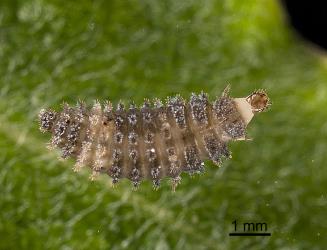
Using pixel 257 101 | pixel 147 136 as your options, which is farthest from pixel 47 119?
pixel 257 101

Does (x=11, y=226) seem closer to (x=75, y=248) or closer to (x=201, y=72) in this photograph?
(x=75, y=248)

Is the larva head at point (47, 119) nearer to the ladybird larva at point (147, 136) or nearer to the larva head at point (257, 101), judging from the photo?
the ladybird larva at point (147, 136)

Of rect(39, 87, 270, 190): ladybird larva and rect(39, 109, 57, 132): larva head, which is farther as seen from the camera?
rect(39, 109, 57, 132): larva head

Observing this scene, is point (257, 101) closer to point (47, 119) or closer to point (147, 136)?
point (147, 136)

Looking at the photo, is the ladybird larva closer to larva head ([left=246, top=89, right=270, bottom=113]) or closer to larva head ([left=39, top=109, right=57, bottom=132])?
larva head ([left=39, top=109, right=57, bottom=132])

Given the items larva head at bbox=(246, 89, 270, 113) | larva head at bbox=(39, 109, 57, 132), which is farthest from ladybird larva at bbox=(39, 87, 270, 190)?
larva head at bbox=(246, 89, 270, 113)

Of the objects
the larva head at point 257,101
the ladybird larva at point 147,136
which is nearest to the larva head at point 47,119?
the ladybird larva at point 147,136
